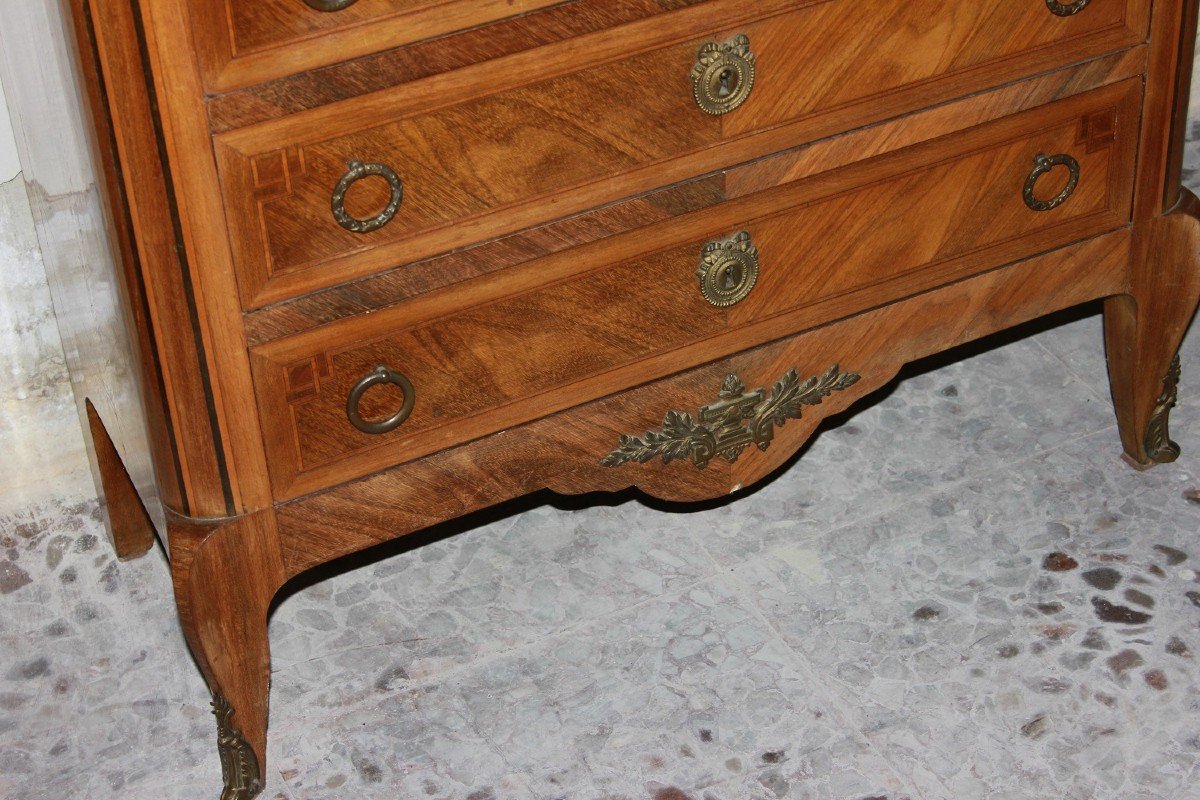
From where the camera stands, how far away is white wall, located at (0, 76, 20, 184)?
2127 mm

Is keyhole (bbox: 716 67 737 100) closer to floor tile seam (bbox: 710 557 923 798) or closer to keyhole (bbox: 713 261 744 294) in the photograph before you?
keyhole (bbox: 713 261 744 294)

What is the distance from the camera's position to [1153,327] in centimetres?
212

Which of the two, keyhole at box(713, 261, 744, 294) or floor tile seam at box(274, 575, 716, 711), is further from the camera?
floor tile seam at box(274, 575, 716, 711)

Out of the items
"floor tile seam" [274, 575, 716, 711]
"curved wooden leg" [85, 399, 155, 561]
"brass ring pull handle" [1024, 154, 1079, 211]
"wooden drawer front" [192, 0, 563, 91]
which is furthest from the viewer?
"curved wooden leg" [85, 399, 155, 561]

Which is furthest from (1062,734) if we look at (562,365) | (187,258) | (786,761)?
(187,258)

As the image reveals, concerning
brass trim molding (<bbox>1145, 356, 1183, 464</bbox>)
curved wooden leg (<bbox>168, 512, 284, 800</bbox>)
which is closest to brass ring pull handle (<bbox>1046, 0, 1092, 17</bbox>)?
brass trim molding (<bbox>1145, 356, 1183, 464</bbox>)

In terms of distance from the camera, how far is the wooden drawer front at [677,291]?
1692 millimetres

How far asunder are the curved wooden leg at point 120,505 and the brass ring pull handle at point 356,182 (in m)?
0.70

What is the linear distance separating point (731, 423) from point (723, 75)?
0.40 meters

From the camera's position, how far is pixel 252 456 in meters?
1.68

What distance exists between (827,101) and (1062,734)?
0.72m

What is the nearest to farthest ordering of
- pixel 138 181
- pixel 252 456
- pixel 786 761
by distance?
pixel 138 181 → pixel 252 456 → pixel 786 761

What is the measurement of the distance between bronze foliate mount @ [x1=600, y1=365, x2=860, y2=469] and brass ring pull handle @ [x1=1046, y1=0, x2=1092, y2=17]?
43 cm

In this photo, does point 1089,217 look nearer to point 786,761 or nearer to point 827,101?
point 827,101
